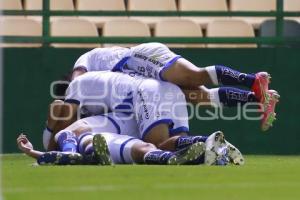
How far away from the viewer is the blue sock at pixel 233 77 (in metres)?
9.20

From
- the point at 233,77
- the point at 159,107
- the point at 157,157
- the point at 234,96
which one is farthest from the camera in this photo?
the point at 234,96

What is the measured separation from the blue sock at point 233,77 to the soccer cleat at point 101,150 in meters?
1.57

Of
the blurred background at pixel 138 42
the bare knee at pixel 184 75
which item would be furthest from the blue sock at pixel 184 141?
the blurred background at pixel 138 42

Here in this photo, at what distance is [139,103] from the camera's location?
9.09m

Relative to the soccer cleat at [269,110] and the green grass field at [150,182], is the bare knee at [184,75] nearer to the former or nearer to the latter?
the soccer cleat at [269,110]

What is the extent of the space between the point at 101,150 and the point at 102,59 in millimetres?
1871

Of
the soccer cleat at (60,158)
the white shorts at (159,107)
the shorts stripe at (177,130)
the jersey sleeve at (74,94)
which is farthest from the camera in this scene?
the jersey sleeve at (74,94)

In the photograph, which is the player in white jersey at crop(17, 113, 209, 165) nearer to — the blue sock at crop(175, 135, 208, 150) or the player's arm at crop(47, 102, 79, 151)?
the player's arm at crop(47, 102, 79, 151)

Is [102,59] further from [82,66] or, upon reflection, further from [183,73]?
[183,73]

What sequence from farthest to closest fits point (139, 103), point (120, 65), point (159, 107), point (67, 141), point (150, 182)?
1. point (120, 65)
2. point (139, 103)
3. point (159, 107)
4. point (67, 141)
5. point (150, 182)

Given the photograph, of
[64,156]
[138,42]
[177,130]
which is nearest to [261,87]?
[177,130]

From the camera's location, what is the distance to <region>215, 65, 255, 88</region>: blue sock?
9.20 m

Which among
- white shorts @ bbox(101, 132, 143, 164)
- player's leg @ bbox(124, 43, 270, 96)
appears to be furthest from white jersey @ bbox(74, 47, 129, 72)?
white shorts @ bbox(101, 132, 143, 164)

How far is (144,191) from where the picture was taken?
5918 mm
